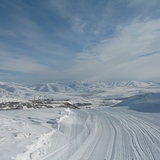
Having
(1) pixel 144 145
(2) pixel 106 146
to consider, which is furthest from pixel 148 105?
(2) pixel 106 146

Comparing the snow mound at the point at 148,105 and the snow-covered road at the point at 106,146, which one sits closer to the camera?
the snow-covered road at the point at 106,146

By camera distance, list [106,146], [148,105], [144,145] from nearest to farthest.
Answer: [144,145] → [106,146] → [148,105]

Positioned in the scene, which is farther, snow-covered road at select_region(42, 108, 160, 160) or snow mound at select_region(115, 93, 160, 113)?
snow mound at select_region(115, 93, 160, 113)

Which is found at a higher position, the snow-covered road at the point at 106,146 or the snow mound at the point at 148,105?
the snow mound at the point at 148,105

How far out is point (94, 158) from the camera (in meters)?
6.72

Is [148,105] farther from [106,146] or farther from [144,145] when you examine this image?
[106,146]

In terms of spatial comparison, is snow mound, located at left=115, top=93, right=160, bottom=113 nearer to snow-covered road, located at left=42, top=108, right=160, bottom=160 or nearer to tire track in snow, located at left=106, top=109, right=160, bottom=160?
tire track in snow, located at left=106, top=109, right=160, bottom=160

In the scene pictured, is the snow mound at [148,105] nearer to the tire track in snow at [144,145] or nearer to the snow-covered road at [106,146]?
the tire track in snow at [144,145]

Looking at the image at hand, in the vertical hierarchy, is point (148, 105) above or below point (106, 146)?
above

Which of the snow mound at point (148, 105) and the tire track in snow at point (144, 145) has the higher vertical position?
the snow mound at point (148, 105)

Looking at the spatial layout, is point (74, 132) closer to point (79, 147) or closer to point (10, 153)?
point (79, 147)

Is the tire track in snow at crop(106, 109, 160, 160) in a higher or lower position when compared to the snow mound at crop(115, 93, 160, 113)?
lower

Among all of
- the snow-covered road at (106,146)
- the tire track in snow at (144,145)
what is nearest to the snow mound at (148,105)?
the tire track in snow at (144,145)

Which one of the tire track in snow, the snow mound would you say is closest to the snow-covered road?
the tire track in snow
